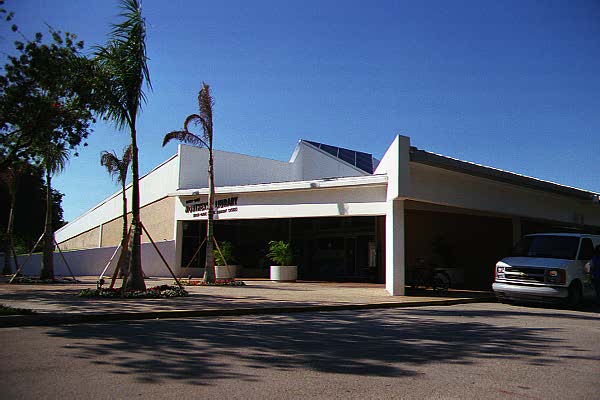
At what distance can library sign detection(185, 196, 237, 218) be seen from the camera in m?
23.9

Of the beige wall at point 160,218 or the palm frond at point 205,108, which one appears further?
the beige wall at point 160,218

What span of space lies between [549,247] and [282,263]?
1166cm

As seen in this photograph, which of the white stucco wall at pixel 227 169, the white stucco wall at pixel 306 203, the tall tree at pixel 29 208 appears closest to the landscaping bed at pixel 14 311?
the white stucco wall at pixel 306 203

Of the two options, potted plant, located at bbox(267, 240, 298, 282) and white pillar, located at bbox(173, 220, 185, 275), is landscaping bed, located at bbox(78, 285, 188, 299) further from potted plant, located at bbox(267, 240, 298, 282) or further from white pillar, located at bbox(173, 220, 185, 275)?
white pillar, located at bbox(173, 220, 185, 275)

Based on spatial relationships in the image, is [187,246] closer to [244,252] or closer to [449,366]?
[244,252]

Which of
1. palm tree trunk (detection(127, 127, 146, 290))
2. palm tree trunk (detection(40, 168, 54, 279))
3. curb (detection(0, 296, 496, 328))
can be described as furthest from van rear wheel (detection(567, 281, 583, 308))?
palm tree trunk (detection(40, 168, 54, 279))

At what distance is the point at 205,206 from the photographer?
2481 centimetres

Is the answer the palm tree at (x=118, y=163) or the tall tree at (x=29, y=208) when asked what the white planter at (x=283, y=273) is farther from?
the tall tree at (x=29, y=208)

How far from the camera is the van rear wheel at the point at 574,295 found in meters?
13.7

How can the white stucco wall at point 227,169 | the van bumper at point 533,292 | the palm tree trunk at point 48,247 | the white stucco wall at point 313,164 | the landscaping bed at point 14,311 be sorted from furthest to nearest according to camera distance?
the white stucco wall at point 313,164 → the white stucco wall at point 227,169 → the palm tree trunk at point 48,247 → the van bumper at point 533,292 → the landscaping bed at point 14,311

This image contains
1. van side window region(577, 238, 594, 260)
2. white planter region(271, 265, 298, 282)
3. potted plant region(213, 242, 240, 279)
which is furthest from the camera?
potted plant region(213, 242, 240, 279)

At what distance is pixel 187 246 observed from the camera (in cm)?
2652

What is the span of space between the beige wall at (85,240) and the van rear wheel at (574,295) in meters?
30.0

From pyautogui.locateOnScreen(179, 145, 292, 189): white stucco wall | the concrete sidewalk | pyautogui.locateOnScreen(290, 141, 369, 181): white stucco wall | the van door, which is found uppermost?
pyautogui.locateOnScreen(290, 141, 369, 181): white stucco wall
